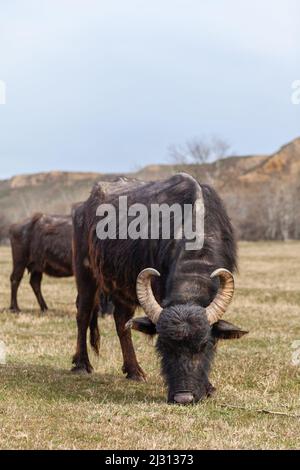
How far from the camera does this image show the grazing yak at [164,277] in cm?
788

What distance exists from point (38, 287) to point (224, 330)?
1265 centimetres

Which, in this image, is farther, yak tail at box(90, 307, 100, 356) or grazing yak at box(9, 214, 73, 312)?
grazing yak at box(9, 214, 73, 312)

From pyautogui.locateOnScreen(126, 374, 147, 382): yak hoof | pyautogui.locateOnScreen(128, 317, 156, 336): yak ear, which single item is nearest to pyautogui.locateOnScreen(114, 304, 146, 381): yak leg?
pyautogui.locateOnScreen(126, 374, 147, 382): yak hoof

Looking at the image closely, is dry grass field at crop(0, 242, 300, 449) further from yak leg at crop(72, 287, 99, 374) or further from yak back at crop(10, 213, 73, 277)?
yak back at crop(10, 213, 73, 277)

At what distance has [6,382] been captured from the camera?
380 inches

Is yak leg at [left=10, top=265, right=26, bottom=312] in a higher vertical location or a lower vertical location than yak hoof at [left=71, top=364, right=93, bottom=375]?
lower

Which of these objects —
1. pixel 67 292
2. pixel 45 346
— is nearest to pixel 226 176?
pixel 67 292

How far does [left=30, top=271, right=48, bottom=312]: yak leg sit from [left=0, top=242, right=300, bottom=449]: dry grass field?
8.07 feet

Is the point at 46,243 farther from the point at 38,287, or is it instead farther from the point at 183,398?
the point at 183,398

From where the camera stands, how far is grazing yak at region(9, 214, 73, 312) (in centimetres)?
2012

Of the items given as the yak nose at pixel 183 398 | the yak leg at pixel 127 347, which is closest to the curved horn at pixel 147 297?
the yak nose at pixel 183 398

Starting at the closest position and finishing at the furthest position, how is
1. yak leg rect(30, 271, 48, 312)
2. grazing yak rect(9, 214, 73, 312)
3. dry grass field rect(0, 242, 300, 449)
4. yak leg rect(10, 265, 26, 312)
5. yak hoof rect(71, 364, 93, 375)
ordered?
dry grass field rect(0, 242, 300, 449), yak hoof rect(71, 364, 93, 375), yak leg rect(10, 265, 26, 312), yak leg rect(30, 271, 48, 312), grazing yak rect(9, 214, 73, 312)

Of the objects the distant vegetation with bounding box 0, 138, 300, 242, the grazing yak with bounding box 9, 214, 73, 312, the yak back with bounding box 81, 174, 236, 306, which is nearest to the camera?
the yak back with bounding box 81, 174, 236, 306
